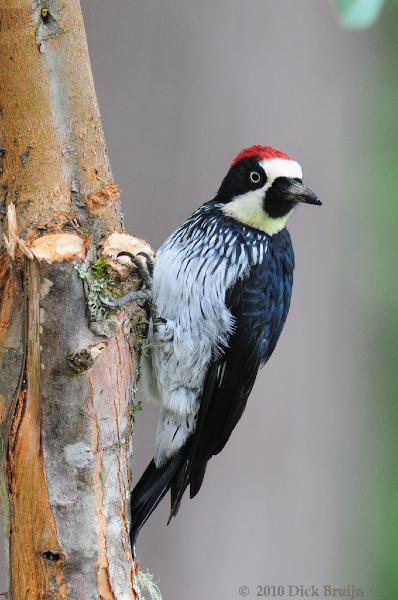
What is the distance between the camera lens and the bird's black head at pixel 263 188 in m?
1.90

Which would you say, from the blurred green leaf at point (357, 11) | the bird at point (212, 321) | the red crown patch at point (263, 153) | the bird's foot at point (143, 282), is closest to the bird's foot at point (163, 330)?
the bird at point (212, 321)

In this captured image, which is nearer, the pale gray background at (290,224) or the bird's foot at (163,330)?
the bird's foot at (163,330)

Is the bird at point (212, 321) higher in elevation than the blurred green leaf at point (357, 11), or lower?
lower

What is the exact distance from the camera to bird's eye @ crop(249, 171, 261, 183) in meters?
1.95

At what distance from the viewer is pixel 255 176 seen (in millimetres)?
1955

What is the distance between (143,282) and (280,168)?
53 cm

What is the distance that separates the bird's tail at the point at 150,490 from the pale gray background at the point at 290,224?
67 centimetres

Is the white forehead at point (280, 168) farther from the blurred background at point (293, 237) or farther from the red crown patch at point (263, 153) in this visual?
the blurred background at point (293, 237)

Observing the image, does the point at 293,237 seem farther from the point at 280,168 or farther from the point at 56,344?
the point at 56,344

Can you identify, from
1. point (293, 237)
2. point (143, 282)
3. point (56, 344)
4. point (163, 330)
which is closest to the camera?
point (56, 344)

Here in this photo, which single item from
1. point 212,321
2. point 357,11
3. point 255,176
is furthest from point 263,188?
point 357,11

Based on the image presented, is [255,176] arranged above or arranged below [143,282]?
above

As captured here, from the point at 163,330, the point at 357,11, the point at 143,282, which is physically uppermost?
the point at 357,11

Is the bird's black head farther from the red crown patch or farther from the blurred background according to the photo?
the blurred background
